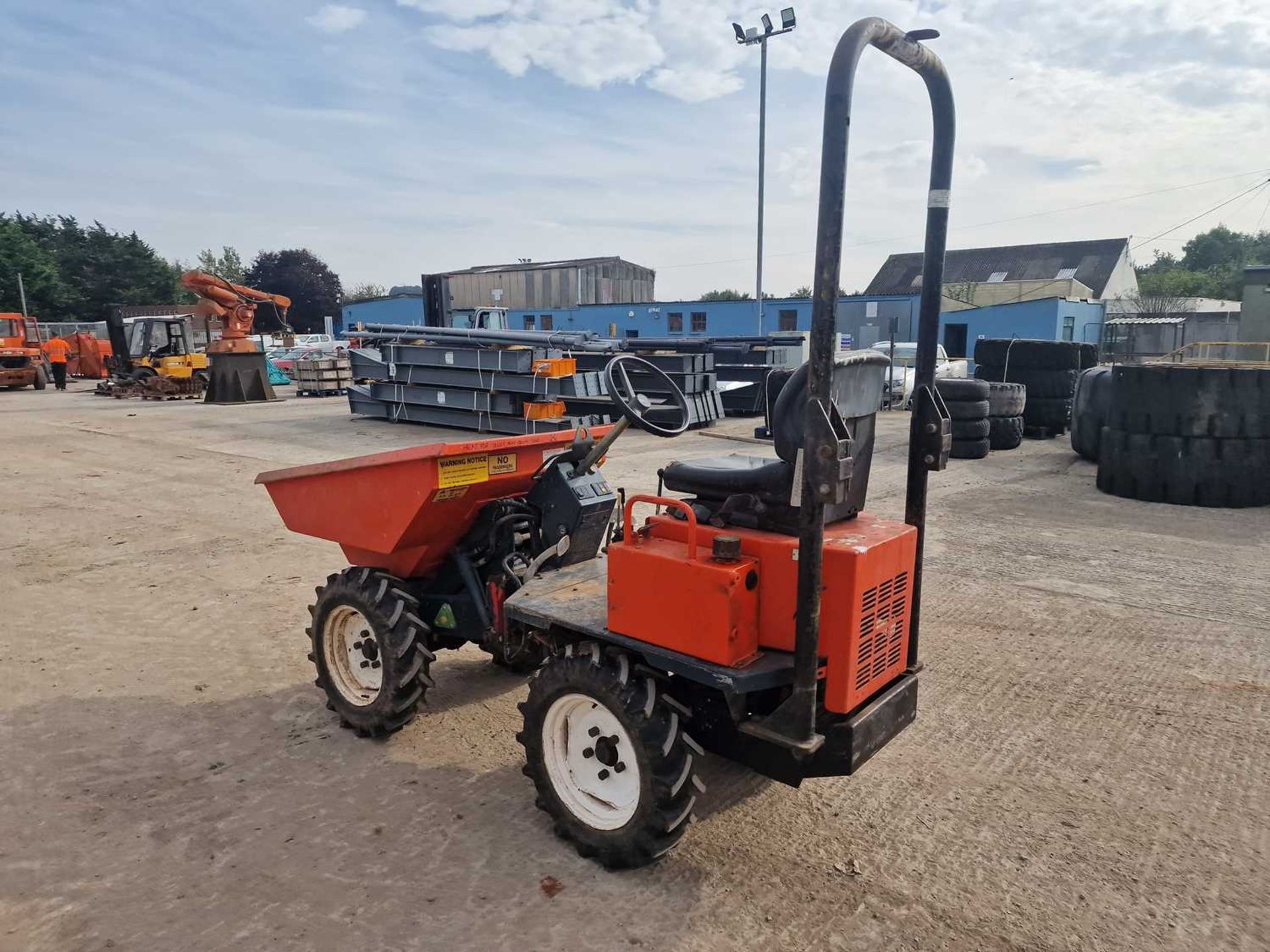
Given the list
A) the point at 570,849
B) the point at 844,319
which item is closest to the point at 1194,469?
the point at 570,849

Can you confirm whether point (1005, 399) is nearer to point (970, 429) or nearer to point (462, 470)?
point (970, 429)

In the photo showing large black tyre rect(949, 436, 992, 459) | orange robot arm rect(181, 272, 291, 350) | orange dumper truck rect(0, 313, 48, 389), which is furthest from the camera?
orange dumper truck rect(0, 313, 48, 389)

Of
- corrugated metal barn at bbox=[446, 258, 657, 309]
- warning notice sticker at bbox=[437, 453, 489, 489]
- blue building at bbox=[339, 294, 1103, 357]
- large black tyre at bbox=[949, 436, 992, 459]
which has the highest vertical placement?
corrugated metal barn at bbox=[446, 258, 657, 309]

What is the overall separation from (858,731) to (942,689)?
190 centimetres

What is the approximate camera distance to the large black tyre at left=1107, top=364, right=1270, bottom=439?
323 inches

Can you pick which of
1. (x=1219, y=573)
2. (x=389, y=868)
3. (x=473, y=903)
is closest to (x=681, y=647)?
(x=473, y=903)

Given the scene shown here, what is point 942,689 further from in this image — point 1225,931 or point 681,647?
point 681,647

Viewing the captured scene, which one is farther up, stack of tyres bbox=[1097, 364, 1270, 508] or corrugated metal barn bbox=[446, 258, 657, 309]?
corrugated metal barn bbox=[446, 258, 657, 309]

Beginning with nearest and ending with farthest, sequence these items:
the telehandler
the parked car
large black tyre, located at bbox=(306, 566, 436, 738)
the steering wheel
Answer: the telehandler → the steering wheel → large black tyre, located at bbox=(306, 566, 436, 738) → the parked car

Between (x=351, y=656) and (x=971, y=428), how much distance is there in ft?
32.1

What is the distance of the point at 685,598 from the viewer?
2611 mm

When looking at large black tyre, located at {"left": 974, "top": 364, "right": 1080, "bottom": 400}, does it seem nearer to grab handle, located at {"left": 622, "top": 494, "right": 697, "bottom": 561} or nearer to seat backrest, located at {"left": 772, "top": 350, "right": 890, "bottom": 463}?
seat backrest, located at {"left": 772, "top": 350, "right": 890, "bottom": 463}

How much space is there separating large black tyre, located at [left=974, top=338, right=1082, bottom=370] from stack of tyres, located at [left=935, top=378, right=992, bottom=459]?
2.47 meters

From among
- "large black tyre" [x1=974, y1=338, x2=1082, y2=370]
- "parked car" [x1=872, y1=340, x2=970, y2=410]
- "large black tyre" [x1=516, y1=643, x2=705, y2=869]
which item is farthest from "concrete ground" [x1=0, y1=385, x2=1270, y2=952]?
"parked car" [x1=872, y1=340, x2=970, y2=410]
